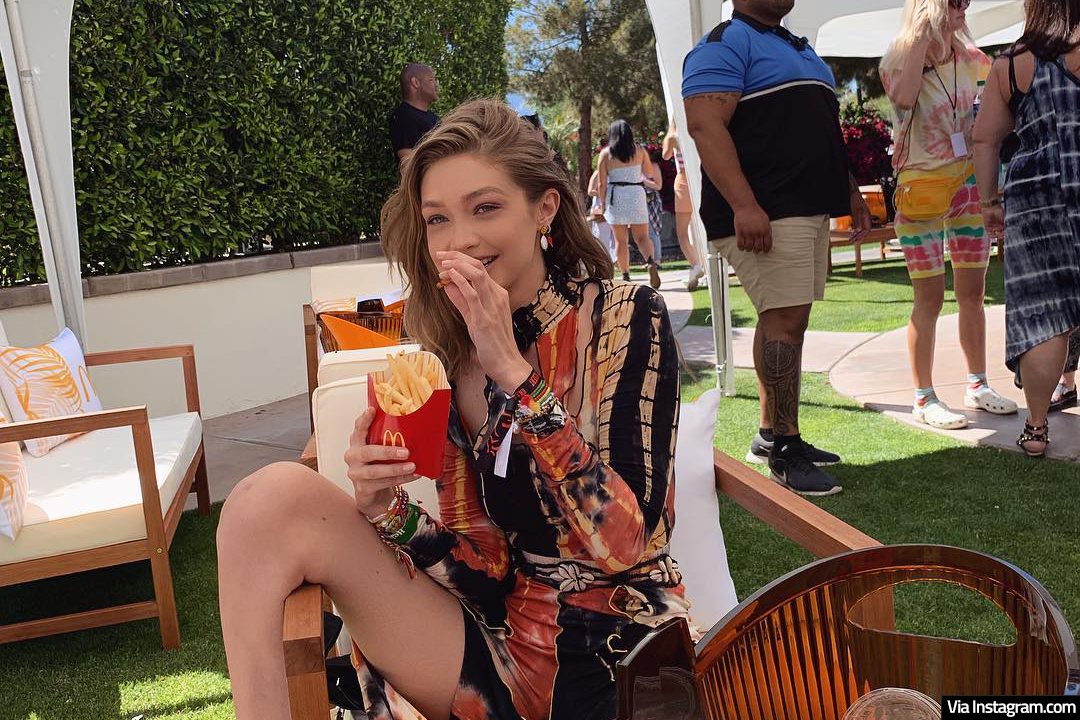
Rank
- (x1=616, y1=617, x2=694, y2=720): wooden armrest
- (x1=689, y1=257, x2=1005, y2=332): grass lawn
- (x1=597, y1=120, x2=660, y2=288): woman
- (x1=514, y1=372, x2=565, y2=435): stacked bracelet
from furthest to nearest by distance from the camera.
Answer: (x1=597, y1=120, x2=660, y2=288): woman
(x1=689, y1=257, x2=1005, y2=332): grass lawn
(x1=514, y1=372, x2=565, y2=435): stacked bracelet
(x1=616, y1=617, x2=694, y2=720): wooden armrest

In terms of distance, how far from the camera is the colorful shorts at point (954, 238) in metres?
4.16

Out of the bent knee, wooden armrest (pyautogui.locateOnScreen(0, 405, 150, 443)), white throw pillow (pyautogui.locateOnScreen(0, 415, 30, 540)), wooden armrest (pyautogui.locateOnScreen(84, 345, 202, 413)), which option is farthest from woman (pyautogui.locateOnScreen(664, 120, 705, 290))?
the bent knee

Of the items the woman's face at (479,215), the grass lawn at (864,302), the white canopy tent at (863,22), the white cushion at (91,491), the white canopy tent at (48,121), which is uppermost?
the white canopy tent at (863,22)

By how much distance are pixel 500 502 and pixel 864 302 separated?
281 inches

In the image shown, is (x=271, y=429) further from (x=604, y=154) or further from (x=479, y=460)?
(x=604, y=154)

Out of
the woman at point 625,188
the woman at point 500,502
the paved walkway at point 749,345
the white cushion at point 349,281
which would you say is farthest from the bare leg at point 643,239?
the woman at point 500,502

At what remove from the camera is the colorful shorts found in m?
4.16

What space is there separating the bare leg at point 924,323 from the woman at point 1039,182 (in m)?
0.50

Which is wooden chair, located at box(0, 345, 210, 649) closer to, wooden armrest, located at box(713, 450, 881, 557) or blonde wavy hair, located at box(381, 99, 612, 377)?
Result: blonde wavy hair, located at box(381, 99, 612, 377)

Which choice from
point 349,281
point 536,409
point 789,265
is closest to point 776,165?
point 789,265

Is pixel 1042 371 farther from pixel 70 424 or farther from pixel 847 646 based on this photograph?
pixel 70 424

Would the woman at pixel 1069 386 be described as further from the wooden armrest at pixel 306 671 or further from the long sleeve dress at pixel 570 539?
the wooden armrest at pixel 306 671

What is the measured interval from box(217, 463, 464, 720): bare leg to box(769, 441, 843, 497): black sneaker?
2.28m

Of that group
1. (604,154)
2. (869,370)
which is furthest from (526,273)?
(604,154)
